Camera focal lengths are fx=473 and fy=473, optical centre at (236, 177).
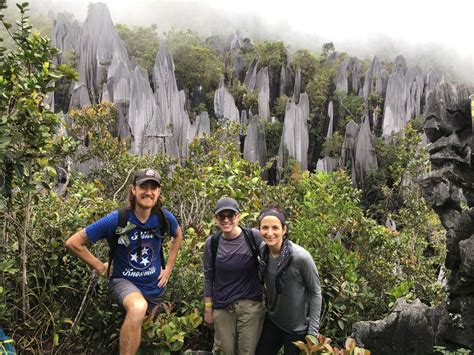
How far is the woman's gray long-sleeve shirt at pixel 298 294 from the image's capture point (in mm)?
2742

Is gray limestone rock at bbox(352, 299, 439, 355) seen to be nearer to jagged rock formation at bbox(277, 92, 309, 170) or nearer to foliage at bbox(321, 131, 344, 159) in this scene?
jagged rock formation at bbox(277, 92, 309, 170)

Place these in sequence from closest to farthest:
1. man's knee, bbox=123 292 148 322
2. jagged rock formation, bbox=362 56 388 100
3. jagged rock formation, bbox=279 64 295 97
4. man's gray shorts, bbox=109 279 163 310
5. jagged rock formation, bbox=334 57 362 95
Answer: man's knee, bbox=123 292 148 322, man's gray shorts, bbox=109 279 163 310, jagged rock formation, bbox=334 57 362 95, jagged rock formation, bbox=362 56 388 100, jagged rock formation, bbox=279 64 295 97

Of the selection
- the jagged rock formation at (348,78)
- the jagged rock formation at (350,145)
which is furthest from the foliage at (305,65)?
the jagged rock formation at (350,145)

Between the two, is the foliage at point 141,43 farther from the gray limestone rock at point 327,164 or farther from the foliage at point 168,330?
the foliage at point 168,330

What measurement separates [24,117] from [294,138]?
1065 inches

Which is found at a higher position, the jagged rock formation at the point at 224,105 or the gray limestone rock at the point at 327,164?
the jagged rock formation at the point at 224,105

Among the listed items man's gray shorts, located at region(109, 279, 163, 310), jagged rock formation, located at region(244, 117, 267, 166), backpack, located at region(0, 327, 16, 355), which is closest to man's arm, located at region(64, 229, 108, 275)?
man's gray shorts, located at region(109, 279, 163, 310)

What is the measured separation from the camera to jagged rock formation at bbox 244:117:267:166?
27.8 m

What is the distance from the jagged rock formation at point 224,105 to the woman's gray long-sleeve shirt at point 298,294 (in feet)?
95.9

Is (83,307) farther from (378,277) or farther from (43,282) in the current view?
(378,277)

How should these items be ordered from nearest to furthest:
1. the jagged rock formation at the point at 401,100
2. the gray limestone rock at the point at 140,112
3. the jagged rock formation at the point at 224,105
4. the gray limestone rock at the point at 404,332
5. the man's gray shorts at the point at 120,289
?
1. the man's gray shorts at the point at 120,289
2. the gray limestone rock at the point at 404,332
3. the gray limestone rock at the point at 140,112
4. the jagged rock formation at the point at 224,105
5. the jagged rock formation at the point at 401,100

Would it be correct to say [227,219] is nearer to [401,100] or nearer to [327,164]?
[327,164]

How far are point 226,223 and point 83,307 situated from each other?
116 centimetres

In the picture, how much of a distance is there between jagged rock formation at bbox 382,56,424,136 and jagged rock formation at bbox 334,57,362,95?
8.88 feet
